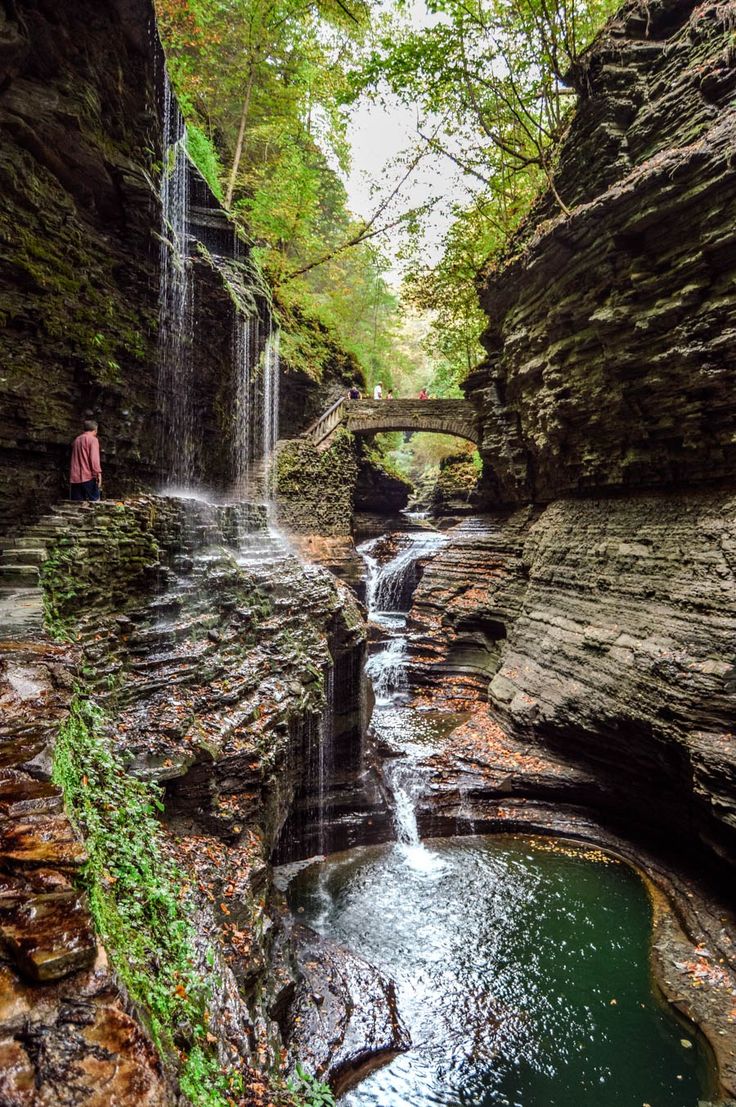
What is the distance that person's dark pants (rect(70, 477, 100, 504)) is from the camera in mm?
8211

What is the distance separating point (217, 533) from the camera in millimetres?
9289

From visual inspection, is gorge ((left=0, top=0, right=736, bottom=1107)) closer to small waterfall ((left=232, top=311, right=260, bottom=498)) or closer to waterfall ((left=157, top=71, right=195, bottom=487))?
waterfall ((left=157, top=71, right=195, bottom=487))

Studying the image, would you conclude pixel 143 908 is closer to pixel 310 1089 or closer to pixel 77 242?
pixel 310 1089

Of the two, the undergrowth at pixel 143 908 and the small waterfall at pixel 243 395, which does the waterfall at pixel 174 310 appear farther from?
the undergrowth at pixel 143 908

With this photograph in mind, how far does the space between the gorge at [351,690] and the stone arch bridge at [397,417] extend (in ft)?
26.5

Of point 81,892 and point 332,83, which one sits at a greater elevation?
point 332,83

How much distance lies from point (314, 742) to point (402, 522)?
760 inches

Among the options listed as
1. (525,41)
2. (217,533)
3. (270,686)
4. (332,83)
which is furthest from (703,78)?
(332,83)

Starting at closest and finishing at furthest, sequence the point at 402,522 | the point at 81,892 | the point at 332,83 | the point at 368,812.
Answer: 1. the point at 81,892
2. the point at 368,812
3. the point at 332,83
4. the point at 402,522

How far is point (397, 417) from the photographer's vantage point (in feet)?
75.5

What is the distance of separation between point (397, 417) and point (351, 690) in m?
15.7

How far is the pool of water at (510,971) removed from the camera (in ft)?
17.0

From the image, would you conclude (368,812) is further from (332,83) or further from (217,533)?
(332,83)

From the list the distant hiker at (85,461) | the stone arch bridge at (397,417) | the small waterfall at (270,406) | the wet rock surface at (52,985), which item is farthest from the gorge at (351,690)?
the stone arch bridge at (397,417)
